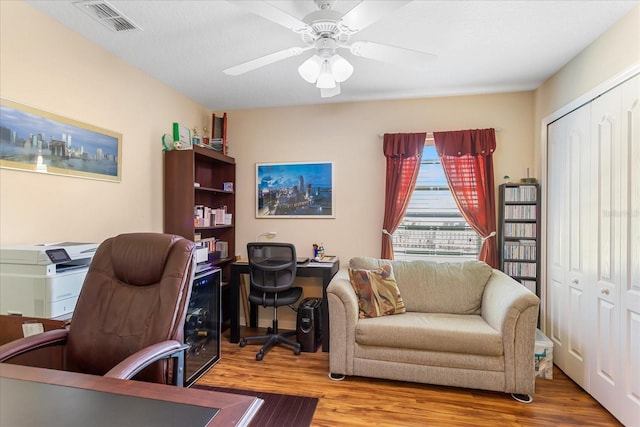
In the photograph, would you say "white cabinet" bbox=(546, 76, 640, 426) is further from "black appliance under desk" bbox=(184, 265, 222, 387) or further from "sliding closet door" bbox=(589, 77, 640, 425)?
"black appliance under desk" bbox=(184, 265, 222, 387)

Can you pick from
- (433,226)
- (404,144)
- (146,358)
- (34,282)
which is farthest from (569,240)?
(34,282)

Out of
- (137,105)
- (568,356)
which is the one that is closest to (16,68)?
(137,105)

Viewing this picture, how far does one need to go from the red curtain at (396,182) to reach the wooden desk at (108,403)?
2.67 meters

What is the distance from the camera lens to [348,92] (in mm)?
3299

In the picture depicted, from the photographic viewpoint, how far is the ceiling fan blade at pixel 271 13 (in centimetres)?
145

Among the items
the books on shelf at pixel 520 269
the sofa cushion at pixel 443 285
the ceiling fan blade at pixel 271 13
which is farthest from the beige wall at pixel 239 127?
the ceiling fan blade at pixel 271 13

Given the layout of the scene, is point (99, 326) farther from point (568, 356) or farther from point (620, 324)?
point (568, 356)

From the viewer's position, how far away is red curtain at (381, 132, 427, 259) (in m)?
3.36

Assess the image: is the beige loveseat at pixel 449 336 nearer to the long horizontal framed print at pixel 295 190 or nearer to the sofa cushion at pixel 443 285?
the sofa cushion at pixel 443 285

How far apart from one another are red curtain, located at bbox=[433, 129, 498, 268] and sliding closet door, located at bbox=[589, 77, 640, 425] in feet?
3.17

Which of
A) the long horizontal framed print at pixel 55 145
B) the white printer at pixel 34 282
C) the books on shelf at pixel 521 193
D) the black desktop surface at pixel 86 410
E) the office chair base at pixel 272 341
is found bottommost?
the office chair base at pixel 272 341

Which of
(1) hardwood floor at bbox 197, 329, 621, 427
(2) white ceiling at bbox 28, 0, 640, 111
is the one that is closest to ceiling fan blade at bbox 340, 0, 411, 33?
→ (2) white ceiling at bbox 28, 0, 640, 111

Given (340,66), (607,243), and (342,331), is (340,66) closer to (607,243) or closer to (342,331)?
(342,331)

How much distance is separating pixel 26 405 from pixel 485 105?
3838 mm
